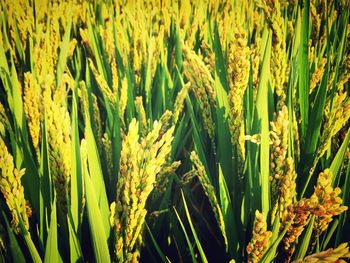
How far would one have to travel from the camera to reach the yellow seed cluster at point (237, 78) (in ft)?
1.84

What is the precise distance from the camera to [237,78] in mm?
579

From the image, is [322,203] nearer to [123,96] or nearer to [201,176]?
[201,176]

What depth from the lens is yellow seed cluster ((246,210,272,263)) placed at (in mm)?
440

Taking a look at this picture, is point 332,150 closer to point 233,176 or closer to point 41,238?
point 233,176

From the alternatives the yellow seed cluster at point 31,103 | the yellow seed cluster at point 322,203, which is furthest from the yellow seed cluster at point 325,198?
the yellow seed cluster at point 31,103

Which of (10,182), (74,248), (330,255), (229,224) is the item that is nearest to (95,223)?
(74,248)

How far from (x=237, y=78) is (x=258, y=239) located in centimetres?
35

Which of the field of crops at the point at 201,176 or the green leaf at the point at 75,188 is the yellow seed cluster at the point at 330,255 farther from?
the green leaf at the point at 75,188

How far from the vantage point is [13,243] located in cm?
57

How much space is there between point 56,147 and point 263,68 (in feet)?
1.92

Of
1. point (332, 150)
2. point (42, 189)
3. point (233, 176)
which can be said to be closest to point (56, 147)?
point (42, 189)

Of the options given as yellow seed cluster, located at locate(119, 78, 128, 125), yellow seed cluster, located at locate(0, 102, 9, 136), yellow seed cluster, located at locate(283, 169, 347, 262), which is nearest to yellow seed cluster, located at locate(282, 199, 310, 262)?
yellow seed cluster, located at locate(283, 169, 347, 262)

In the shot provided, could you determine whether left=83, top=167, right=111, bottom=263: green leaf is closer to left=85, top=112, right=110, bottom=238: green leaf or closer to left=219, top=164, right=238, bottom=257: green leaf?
left=85, top=112, right=110, bottom=238: green leaf

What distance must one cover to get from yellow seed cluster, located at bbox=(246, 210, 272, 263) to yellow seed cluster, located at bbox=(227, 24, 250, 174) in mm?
249
